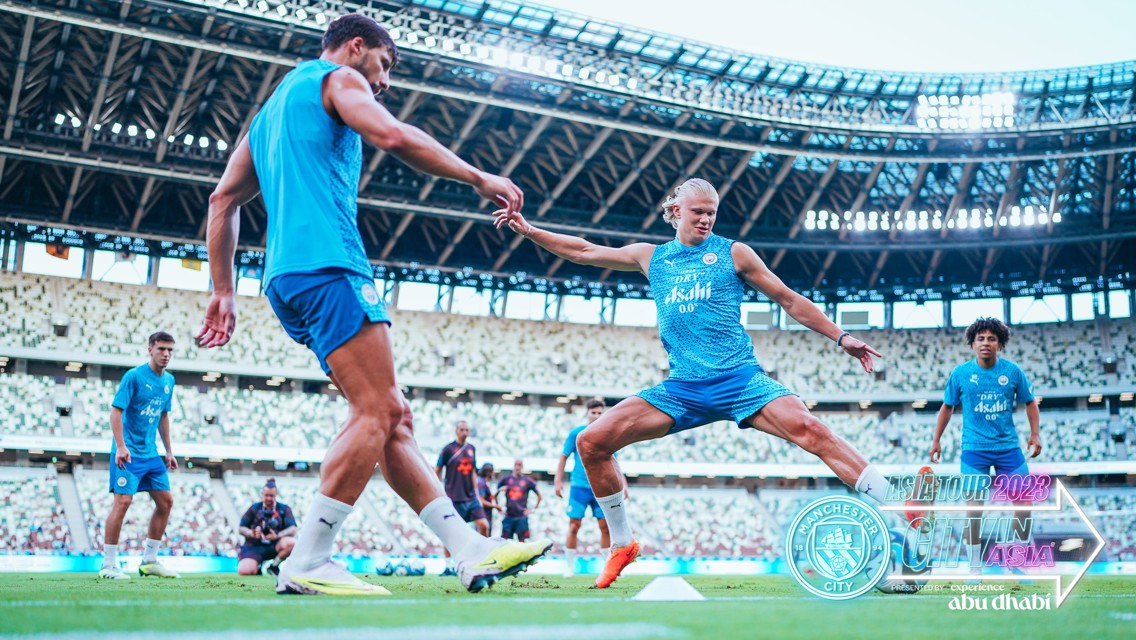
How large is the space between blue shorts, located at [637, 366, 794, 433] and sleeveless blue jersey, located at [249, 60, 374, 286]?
2.49 meters

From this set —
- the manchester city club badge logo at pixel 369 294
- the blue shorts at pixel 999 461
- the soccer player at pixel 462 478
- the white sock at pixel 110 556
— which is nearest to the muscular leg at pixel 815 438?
the manchester city club badge logo at pixel 369 294

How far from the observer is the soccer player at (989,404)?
391 inches

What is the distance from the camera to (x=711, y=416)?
6.55 m

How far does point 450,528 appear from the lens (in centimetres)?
496

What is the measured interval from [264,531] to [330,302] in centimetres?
920

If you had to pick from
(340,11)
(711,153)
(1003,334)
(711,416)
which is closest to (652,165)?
(711,153)

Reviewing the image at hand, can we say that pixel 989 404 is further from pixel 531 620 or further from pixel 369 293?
pixel 531 620

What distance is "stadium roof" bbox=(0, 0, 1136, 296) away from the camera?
27.1 meters

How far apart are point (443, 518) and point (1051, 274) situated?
42.7 m

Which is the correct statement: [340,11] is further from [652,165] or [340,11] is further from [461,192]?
[652,165]

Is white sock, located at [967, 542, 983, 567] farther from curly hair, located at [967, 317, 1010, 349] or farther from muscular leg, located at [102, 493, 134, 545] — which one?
muscular leg, located at [102, 493, 134, 545]

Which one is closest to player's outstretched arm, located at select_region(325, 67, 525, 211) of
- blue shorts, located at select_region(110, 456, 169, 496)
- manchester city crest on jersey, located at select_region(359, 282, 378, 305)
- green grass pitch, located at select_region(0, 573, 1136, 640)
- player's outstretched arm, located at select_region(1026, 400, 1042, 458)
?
manchester city crest on jersey, located at select_region(359, 282, 378, 305)

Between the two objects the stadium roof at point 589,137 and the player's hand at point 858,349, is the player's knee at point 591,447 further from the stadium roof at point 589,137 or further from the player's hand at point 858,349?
the stadium roof at point 589,137

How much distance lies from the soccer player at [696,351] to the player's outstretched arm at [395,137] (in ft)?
4.50
